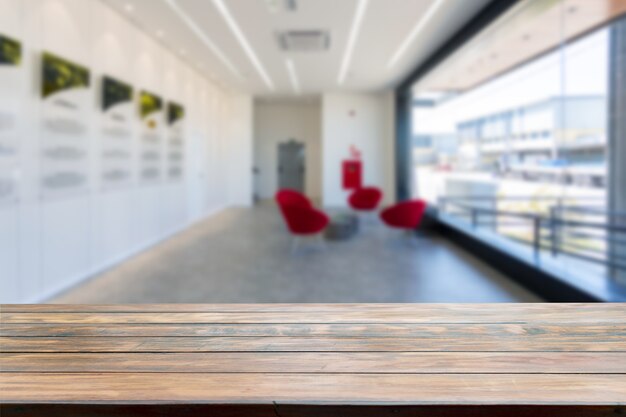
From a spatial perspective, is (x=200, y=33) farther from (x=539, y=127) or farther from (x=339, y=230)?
(x=539, y=127)

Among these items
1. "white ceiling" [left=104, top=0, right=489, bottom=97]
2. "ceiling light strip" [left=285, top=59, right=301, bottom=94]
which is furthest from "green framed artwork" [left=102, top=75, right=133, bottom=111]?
"ceiling light strip" [left=285, top=59, right=301, bottom=94]

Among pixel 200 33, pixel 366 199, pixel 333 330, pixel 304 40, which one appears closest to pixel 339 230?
pixel 366 199

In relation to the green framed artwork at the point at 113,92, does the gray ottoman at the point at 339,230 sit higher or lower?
lower

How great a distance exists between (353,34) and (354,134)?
709cm

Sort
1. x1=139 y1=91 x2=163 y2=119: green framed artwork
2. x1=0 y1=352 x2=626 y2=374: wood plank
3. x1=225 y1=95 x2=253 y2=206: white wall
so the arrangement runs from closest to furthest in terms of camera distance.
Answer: x1=0 y1=352 x2=626 y2=374: wood plank
x1=139 y1=91 x2=163 y2=119: green framed artwork
x1=225 y1=95 x2=253 y2=206: white wall

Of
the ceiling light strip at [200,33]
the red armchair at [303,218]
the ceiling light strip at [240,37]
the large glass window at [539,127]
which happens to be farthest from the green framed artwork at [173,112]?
the large glass window at [539,127]

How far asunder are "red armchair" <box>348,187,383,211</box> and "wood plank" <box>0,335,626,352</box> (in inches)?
424

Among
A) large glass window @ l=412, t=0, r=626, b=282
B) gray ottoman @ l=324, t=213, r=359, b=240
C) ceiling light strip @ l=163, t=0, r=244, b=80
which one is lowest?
gray ottoman @ l=324, t=213, r=359, b=240

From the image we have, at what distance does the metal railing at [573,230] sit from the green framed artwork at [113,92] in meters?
6.03

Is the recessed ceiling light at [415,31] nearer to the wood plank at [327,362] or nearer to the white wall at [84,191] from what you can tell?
the white wall at [84,191]

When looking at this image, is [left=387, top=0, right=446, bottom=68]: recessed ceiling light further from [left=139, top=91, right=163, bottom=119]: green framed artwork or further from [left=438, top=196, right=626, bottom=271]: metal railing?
[left=139, top=91, right=163, bottom=119]: green framed artwork

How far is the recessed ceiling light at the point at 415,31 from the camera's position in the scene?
7.09m

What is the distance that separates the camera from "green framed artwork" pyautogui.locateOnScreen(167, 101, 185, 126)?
9.51 meters

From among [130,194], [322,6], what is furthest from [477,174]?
[130,194]
